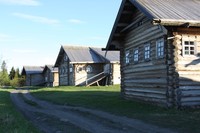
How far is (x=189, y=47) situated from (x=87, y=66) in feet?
116

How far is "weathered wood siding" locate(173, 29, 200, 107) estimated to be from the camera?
18.2 metres

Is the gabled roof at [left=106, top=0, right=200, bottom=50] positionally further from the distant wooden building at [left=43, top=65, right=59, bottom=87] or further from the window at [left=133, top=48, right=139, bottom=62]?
the distant wooden building at [left=43, top=65, right=59, bottom=87]

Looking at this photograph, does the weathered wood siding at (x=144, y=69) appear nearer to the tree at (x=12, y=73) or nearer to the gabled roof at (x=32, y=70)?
the gabled roof at (x=32, y=70)

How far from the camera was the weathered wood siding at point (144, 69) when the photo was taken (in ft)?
63.9

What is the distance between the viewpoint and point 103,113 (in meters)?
17.5

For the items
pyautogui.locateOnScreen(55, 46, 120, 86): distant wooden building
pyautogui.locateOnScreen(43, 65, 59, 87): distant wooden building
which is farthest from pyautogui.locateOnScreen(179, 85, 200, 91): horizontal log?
pyautogui.locateOnScreen(43, 65, 59, 87): distant wooden building

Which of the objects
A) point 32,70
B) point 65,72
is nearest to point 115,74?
point 65,72

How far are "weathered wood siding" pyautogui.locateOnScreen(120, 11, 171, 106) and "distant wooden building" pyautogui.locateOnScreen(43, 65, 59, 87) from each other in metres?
43.3

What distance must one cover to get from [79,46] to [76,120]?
42.2 meters

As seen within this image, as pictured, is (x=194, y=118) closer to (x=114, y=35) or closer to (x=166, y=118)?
(x=166, y=118)

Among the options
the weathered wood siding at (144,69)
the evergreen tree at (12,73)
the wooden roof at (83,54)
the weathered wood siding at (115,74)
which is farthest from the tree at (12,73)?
the weathered wood siding at (144,69)

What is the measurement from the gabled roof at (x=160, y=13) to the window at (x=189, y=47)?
4.30ft

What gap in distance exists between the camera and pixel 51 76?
71312 mm

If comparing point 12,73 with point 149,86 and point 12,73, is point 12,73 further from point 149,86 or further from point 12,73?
point 149,86
